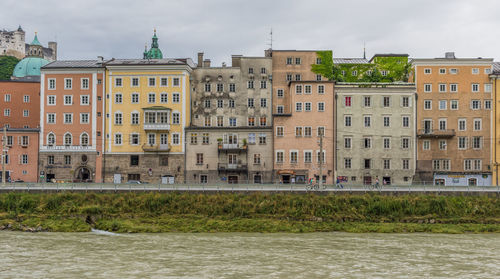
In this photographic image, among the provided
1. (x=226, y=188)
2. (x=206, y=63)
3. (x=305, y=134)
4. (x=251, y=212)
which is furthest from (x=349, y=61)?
(x=251, y=212)

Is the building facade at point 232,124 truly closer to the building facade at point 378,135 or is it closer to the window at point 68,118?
the building facade at point 378,135

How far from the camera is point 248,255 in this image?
32.0 metres

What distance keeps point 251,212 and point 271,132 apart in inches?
1013

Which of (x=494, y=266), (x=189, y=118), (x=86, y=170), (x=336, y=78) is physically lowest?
(x=494, y=266)

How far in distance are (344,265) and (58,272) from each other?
50.1 ft

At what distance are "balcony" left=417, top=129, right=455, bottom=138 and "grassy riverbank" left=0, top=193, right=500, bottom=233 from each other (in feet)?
69.5

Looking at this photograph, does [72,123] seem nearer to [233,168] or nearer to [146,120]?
[146,120]

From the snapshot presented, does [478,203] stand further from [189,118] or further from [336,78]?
[189,118]

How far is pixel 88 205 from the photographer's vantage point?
155 ft

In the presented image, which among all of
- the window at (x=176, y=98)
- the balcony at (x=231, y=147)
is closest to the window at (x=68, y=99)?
the window at (x=176, y=98)

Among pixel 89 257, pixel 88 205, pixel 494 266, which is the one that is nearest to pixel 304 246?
pixel 494 266

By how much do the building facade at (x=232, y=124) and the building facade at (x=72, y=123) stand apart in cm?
1299

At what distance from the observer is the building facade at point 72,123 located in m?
72.2

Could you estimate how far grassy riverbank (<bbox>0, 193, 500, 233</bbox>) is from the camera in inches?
1705
